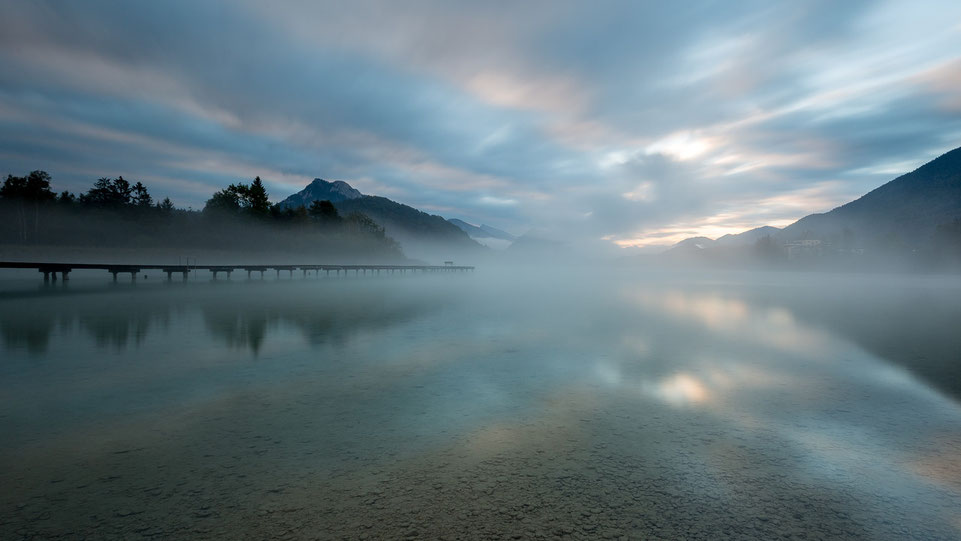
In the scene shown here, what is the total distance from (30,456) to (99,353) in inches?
282

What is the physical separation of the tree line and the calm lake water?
71.5 metres

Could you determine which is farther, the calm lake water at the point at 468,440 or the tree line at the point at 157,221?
the tree line at the point at 157,221

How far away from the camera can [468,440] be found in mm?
5773

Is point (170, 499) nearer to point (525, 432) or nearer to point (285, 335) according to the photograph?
point (525, 432)

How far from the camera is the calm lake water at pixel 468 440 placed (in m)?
3.84

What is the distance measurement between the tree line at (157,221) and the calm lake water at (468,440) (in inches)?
2815

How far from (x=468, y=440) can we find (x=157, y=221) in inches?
3450

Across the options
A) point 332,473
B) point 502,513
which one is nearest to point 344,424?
point 332,473

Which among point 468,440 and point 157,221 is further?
point 157,221

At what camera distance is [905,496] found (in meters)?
4.40

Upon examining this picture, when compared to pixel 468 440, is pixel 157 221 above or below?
above

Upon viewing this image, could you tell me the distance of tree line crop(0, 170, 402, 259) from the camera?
208 ft

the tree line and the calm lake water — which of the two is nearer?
the calm lake water

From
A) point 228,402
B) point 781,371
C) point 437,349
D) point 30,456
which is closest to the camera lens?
point 30,456
